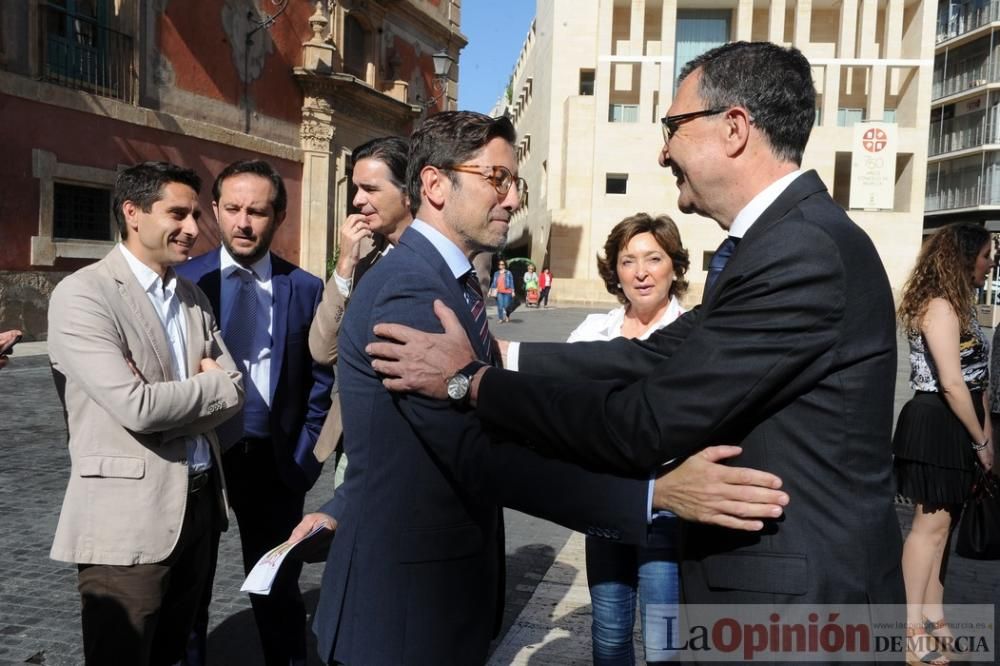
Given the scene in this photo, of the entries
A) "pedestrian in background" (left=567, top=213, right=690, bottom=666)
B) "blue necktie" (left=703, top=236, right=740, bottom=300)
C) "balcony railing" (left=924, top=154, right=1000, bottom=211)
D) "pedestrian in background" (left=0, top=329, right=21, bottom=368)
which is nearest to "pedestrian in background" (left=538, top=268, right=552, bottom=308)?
"balcony railing" (left=924, top=154, right=1000, bottom=211)

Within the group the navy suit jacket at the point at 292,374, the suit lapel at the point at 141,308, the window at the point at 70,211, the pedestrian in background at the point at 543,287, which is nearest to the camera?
the suit lapel at the point at 141,308

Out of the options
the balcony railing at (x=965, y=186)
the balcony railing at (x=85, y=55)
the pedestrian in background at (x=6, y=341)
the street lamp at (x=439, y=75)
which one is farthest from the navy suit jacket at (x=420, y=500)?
the balcony railing at (x=965, y=186)

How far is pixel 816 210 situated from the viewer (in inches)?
70.7

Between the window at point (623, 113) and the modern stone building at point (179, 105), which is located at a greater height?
the window at point (623, 113)

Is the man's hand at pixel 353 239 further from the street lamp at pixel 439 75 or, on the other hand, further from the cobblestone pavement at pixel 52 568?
the street lamp at pixel 439 75

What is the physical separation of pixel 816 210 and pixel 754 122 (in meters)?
0.29

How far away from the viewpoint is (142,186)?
9.77ft

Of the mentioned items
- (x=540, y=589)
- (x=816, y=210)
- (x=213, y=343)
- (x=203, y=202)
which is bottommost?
(x=540, y=589)

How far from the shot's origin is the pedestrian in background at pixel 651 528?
2984mm

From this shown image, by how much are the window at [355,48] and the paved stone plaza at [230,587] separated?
17404mm

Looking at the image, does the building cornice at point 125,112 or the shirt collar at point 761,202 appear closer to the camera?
the shirt collar at point 761,202

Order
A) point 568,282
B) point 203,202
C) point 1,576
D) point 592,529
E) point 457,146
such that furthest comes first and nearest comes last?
point 568,282 < point 203,202 < point 1,576 < point 457,146 < point 592,529

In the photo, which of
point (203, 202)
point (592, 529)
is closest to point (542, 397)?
point (592, 529)

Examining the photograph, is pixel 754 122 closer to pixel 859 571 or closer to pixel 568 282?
pixel 859 571
